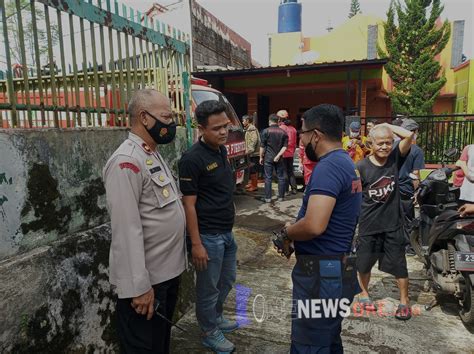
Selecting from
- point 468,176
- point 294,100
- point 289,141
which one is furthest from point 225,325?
point 294,100

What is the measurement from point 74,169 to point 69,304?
820 mm

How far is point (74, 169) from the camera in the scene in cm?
232

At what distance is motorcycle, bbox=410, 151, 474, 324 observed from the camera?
294 centimetres

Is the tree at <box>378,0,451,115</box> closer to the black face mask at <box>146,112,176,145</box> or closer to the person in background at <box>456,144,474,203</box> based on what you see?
the person in background at <box>456,144,474,203</box>

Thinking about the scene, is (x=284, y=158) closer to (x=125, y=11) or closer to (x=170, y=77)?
(x=170, y=77)

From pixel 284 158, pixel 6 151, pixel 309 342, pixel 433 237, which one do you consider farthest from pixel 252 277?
pixel 284 158

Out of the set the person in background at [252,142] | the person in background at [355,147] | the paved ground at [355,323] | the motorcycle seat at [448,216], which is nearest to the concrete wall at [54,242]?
the paved ground at [355,323]

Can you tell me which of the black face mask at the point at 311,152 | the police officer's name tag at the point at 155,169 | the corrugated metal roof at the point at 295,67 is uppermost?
the corrugated metal roof at the point at 295,67

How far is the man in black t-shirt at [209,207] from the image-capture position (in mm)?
2402

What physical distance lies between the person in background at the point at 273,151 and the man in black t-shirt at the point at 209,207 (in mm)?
4946

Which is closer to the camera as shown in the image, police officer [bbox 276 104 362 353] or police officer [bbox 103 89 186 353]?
police officer [bbox 103 89 186 353]

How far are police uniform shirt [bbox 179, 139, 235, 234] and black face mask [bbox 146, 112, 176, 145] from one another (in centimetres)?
41

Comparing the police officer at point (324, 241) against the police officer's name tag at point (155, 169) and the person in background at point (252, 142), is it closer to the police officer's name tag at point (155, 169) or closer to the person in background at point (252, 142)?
the police officer's name tag at point (155, 169)

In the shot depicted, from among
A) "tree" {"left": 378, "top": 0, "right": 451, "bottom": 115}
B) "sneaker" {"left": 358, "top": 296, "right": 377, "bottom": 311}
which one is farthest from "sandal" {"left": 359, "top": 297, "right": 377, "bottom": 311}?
"tree" {"left": 378, "top": 0, "right": 451, "bottom": 115}
